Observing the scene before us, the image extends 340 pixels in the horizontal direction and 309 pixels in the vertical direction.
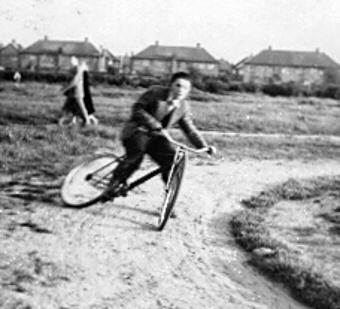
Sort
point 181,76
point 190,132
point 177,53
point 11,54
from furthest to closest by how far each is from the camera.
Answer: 1. point 11,54
2. point 177,53
3. point 190,132
4. point 181,76

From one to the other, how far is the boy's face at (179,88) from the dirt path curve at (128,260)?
1.54m

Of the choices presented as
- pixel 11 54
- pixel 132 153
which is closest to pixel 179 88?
pixel 132 153

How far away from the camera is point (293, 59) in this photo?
8869 cm

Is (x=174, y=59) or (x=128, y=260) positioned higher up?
(x=174, y=59)

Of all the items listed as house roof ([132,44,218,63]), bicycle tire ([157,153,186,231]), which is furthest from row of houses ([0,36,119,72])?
bicycle tire ([157,153,186,231])

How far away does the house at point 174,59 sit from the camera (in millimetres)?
90438

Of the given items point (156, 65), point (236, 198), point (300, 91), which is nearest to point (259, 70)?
point (156, 65)

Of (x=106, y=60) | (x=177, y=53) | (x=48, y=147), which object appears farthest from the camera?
(x=106, y=60)

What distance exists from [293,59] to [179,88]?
87.9 meters

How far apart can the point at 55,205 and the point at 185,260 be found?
6.57ft

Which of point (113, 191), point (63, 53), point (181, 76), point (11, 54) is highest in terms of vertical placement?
point (63, 53)

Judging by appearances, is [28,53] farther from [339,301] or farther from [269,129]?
[339,301]

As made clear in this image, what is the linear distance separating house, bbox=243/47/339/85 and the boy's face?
83.6m

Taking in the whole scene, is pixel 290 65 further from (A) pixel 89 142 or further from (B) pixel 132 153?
(B) pixel 132 153
